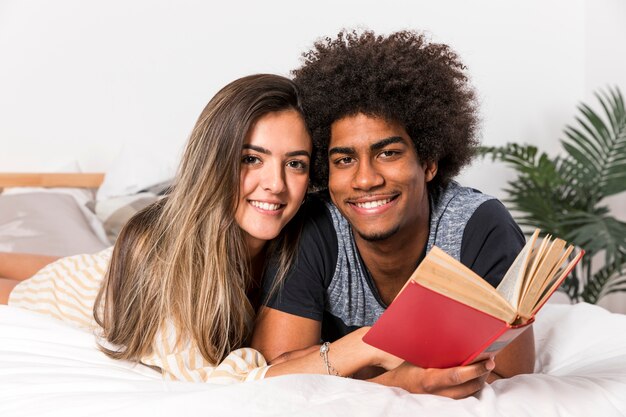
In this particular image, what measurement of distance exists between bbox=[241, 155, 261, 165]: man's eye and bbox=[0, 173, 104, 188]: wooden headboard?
1.96m

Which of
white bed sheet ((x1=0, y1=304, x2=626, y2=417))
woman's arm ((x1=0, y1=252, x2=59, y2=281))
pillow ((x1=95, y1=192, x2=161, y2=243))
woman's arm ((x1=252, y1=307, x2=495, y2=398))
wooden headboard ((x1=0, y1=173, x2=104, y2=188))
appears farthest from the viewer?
wooden headboard ((x1=0, y1=173, x2=104, y2=188))

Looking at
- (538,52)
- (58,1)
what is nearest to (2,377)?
(58,1)

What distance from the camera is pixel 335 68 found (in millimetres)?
1812

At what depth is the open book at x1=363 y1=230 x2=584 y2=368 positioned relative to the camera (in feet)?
3.61

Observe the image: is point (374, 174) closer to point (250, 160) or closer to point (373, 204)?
point (373, 204)

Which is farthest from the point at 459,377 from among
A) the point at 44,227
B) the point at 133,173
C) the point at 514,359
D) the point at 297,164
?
the point at 133,173

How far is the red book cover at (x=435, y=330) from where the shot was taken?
1124 mm

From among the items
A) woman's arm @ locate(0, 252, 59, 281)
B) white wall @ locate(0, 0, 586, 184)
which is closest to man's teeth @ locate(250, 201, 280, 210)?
woman's arm @ locate(0, 252, 59, 281)

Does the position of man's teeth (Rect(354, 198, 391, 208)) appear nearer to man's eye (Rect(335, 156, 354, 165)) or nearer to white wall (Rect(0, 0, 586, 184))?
man's eye (Rect(335, 156, 354, 165))

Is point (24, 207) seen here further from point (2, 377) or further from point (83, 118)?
point (2, 377)

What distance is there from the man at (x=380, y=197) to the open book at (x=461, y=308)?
0.45 metres

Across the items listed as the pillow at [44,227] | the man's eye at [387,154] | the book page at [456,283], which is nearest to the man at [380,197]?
the man's eye at [387,154]

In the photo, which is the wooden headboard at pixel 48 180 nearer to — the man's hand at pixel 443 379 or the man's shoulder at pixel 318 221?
the man's shoulder at pixel 318 221

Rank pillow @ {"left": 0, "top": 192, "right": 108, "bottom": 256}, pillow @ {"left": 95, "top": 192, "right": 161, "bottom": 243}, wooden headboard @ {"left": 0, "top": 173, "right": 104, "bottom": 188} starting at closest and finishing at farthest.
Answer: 1. pillow @ {"left": 0, "top": 192, "right": 108, "bottom": 256}
2. pillow @ {"left": 95, "top": 192, "right": 161, "bottom": 243}
3. wooden headboard @ {"left": 0, "top": 173, "right": 104, "bottom": 188}
